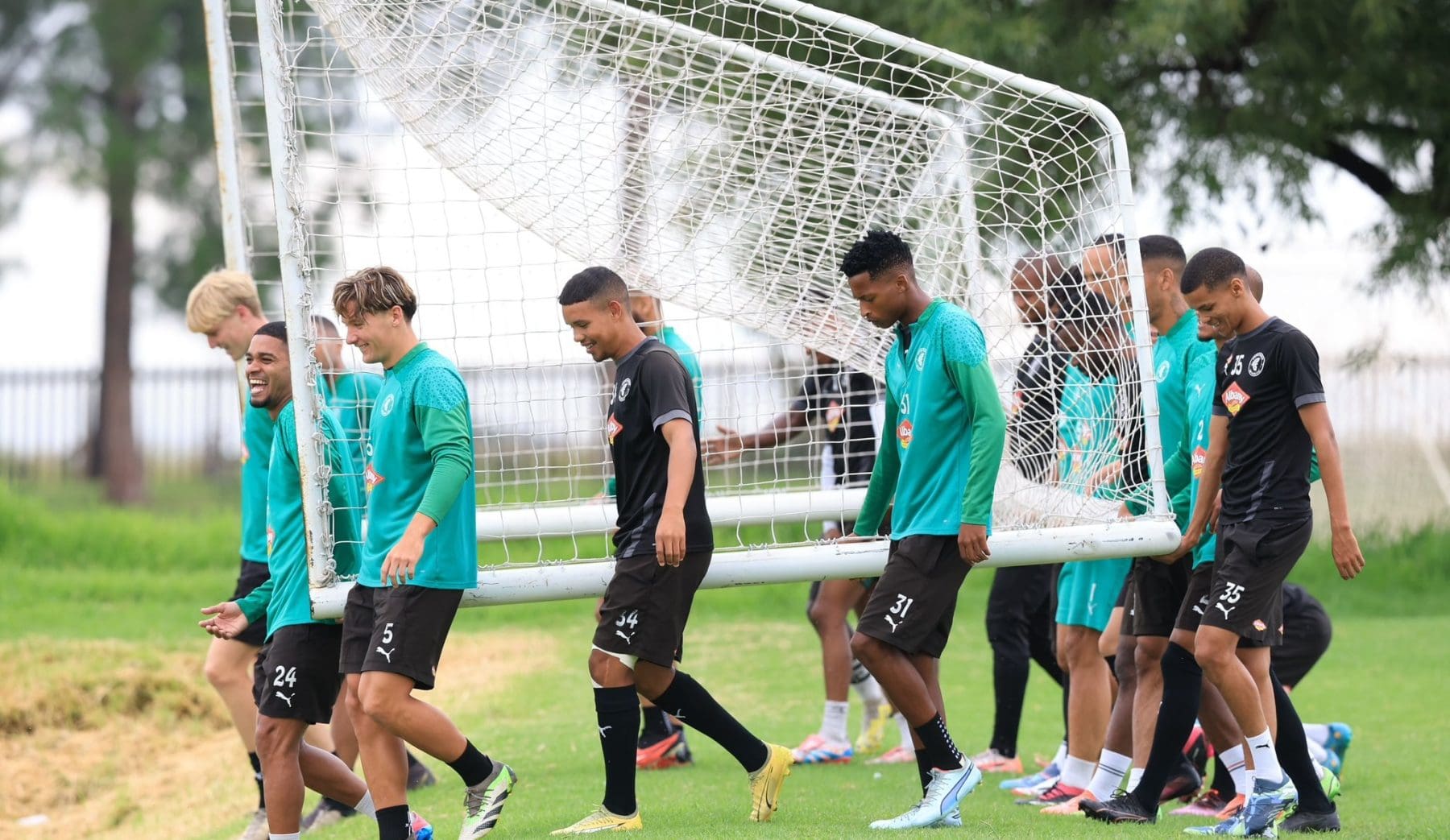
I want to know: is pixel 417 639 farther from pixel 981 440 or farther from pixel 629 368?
pixel 981 440

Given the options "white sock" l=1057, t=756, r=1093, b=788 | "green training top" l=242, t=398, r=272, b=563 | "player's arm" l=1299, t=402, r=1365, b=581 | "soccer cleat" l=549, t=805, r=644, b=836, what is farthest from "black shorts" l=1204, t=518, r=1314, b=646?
"green training top" l=242, t=398, r=272, b=563

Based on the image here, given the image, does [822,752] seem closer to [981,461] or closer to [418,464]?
[981,461]

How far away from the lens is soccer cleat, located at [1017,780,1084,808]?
6094mm

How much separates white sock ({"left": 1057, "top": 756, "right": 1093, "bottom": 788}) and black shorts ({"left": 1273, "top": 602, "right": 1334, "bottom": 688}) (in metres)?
1.11

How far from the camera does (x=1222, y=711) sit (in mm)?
5770

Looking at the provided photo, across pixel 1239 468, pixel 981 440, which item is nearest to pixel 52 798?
pixel 981 440

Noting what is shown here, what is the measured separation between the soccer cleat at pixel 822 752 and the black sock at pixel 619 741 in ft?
6.60

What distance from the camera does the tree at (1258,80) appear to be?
12.2 m

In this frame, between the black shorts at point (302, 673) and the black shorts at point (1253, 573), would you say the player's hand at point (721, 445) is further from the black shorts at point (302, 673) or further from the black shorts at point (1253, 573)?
the black shorts at point (1253, 573)

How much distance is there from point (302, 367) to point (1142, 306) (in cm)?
302

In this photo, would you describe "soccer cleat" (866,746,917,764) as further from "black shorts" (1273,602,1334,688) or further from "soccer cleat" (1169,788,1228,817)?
"black shorts" (1273,602,1334,688)

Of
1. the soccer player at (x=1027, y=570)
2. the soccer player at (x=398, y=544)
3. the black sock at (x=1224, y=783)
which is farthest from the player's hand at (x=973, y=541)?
the soccer player at (x=398, y=544)

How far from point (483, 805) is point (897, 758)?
272 cm

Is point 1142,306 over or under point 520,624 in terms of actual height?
over
